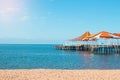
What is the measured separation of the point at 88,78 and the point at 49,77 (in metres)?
1.99

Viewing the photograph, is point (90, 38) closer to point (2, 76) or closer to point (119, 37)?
point (119, 37)

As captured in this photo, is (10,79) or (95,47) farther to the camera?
(95,47)

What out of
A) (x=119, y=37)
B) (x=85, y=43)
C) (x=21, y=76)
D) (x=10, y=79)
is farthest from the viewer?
(x=85, y=43)

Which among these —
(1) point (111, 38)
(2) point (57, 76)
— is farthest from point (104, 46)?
(2) point (57, 76)

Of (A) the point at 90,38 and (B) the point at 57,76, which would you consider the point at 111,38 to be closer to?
(A) the point at 90,38

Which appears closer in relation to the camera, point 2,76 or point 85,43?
point 2,76

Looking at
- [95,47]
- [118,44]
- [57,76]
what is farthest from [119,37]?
[57,76]

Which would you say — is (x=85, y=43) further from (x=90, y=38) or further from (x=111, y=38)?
(x=111, y=38)

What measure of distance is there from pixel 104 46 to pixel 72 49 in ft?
51.4

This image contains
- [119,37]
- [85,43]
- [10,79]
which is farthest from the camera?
[85,43]

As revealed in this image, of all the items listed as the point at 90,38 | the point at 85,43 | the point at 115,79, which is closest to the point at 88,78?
the point at 115,79

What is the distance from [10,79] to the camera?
1438 centimetres

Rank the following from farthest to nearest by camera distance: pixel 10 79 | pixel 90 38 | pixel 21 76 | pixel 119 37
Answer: pixel 90 38, pixel 119 37, pixel 21 76, pixel 10 79

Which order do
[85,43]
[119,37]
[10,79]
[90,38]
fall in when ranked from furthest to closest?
[85,43], [90,38], [119,37], [10,79]
